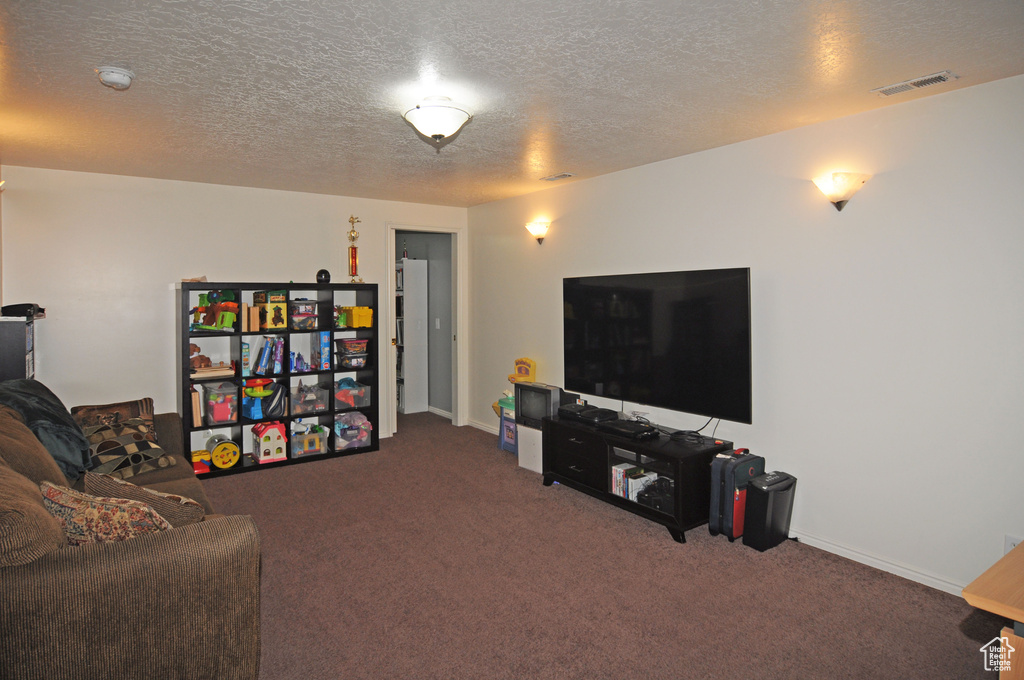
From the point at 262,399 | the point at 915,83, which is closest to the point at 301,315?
the point at 262,399

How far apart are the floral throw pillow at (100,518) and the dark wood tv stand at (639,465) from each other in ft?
8.58

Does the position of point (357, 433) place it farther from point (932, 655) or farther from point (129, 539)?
point (932, 655)

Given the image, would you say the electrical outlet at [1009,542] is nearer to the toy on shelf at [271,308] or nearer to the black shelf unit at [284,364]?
the black shelf unit at [284,364]

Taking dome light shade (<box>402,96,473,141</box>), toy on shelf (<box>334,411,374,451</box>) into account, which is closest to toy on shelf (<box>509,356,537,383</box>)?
toy on shelf (<box>334,411,374,451</box>)

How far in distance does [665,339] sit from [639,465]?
860 mm

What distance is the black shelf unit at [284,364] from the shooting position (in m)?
4.56

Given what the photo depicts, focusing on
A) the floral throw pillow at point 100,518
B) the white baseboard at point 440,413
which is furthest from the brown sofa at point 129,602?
the white baseboard at point 440,413

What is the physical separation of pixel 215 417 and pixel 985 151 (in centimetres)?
528

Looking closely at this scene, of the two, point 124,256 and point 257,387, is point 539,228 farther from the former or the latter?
point 124,256

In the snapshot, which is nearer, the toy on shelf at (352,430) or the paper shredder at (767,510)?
the paper shredder at (767,510)

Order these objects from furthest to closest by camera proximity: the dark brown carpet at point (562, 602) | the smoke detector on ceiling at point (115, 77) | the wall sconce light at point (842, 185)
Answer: the wall sconce light at point (842, 185) < the smoke detector on ceiling at point (115, 77) < the dark brown carpet at point (562, 602)

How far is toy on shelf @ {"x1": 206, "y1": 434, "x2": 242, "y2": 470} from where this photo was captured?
4646mm

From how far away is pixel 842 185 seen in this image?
3.03 meters

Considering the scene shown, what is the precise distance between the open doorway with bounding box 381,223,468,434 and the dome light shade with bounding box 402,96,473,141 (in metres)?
3.46
